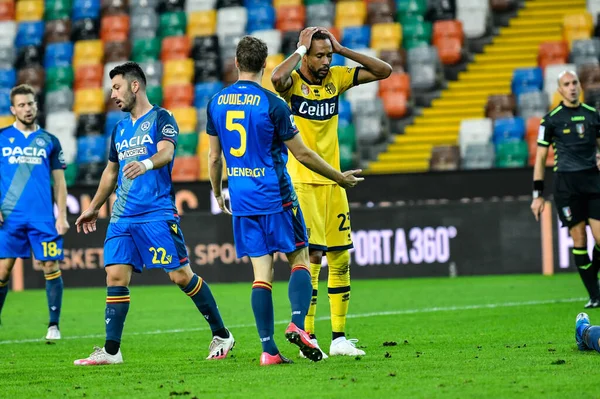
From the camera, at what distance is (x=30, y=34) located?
83.7ft

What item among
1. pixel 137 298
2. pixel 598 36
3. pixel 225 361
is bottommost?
pixel 137 298

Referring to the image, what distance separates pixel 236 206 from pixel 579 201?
5.19m

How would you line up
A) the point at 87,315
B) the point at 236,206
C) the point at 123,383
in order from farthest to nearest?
the point at 87,315 → the point at 236,206 → the point at 123,383

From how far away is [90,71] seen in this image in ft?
80.4

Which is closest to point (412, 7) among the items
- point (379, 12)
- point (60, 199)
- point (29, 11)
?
point (379, 12)

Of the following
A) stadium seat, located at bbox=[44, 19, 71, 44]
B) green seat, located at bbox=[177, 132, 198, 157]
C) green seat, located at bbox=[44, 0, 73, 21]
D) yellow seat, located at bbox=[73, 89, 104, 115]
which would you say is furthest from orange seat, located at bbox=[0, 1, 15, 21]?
green seat, located at bbox=[177, 132, 198, 157]

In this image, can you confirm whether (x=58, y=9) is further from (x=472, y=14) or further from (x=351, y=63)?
(x=472, y=14)

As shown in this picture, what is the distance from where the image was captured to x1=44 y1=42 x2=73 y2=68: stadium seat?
2509cm

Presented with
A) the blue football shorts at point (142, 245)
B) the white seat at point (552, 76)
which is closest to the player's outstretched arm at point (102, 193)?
the blue football shorts at point (142, 245)

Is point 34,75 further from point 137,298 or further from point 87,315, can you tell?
point 87,315

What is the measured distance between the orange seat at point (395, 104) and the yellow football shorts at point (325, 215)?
43.9ft

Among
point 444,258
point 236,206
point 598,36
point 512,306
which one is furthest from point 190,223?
point 236,206

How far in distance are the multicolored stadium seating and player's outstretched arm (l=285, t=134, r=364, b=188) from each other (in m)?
11.4

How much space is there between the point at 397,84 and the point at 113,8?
752 centimetres
